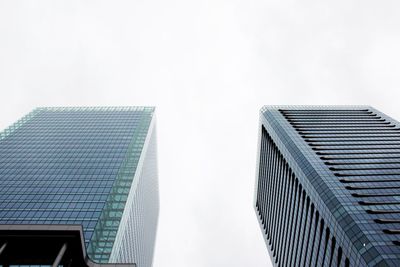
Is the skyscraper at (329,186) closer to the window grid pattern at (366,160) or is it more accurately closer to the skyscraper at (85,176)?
the window grid pattern at (366,160)

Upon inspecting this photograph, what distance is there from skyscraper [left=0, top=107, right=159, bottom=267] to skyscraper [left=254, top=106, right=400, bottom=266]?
38104 mm

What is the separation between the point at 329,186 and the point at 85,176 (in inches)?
2179

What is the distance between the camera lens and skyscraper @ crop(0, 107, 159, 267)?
7981 centimetres

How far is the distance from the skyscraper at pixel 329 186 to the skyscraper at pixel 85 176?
38.1m

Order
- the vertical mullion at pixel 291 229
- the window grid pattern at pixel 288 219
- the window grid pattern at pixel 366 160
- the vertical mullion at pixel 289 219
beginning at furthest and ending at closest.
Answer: the vertical mullion at pixel 289 219
the vertical mullion at pixel 291 229
the window grid pattern at pixel 288 219
the window grid pattern at pixel 366 160

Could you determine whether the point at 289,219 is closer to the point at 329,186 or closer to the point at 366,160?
the point at 366,160

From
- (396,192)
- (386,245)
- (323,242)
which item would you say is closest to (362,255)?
(386,245)

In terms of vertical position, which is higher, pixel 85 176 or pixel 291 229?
pixel 85 176

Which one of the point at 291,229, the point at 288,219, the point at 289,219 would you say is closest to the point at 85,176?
the point at 289,219

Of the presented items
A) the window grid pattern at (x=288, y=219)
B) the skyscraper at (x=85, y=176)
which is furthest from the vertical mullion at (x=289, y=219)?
the skyscraper at (x=85, y=176)

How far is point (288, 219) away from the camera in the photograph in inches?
4090

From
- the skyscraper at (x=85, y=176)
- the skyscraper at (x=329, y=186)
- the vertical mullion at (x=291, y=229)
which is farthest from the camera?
the vertical mullion at (x=291, y=229)

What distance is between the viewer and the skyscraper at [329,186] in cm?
6488

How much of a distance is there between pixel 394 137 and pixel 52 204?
8550 cm
